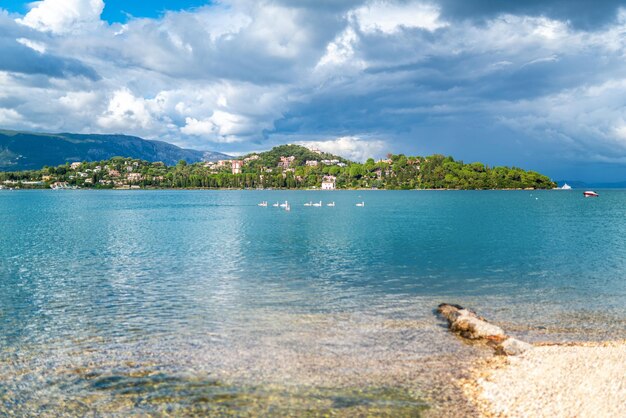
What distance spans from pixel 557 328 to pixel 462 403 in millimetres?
12188

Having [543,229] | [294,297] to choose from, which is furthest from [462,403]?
[543,229]

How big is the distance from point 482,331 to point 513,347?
233 cm

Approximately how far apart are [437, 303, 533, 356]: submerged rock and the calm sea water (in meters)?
0.94

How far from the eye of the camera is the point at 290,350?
21.8 m

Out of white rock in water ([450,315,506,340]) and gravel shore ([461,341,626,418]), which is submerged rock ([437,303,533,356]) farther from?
gravel shore ([461,341,626,418])

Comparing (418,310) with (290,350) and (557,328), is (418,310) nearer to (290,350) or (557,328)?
(557,328)

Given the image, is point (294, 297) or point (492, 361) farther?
point (294, 297)

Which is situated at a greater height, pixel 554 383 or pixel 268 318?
pixel 554 383

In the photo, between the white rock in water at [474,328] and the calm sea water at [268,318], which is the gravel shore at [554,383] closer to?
the calm sea water at [268,318]

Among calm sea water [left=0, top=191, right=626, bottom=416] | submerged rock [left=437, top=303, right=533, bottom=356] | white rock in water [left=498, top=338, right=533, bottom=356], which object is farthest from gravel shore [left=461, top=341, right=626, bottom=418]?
calm sea water [left=0, top=191, right=626, bottom=416]

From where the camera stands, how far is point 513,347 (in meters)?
21.3

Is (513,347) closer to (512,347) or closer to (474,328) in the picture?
(512,347)

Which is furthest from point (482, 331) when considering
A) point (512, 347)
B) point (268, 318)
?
point (268, 318)

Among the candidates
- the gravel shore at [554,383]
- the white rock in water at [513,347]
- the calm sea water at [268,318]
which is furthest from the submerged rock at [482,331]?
the calm sea water at [268,318]
